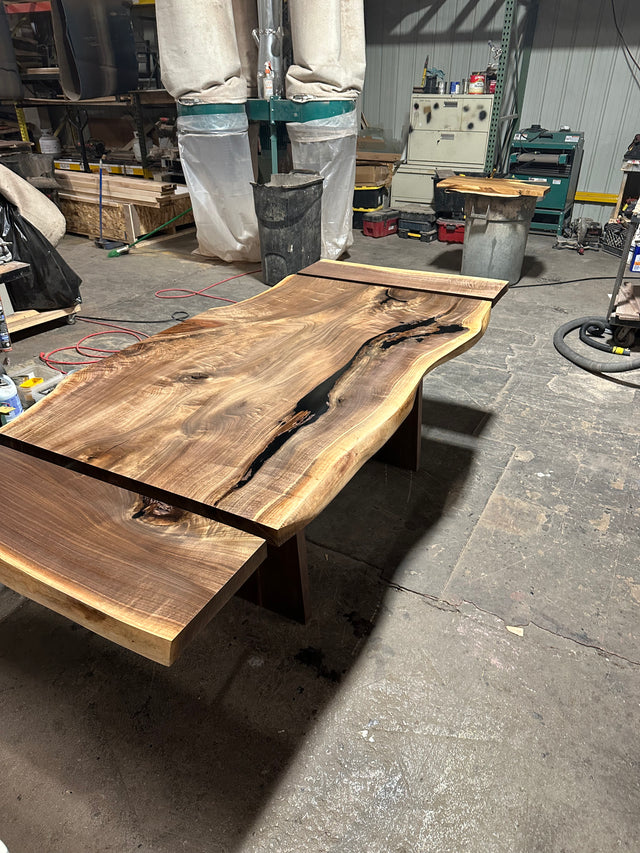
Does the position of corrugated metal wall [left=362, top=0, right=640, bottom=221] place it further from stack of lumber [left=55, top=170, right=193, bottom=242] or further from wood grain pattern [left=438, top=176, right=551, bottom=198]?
stack of lumber [left=55, top=170, right=193, bottom=242]

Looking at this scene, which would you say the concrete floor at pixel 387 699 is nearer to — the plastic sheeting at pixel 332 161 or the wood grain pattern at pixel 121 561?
the wood grain pattern at pixel 121 561

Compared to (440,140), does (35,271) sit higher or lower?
lower

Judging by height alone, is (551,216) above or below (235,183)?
below

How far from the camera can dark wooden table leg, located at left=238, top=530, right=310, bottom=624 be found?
137 cm

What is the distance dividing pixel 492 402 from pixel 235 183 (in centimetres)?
267

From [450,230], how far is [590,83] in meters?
1.89

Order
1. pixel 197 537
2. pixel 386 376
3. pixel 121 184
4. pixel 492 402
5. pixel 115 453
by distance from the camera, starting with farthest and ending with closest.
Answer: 1. pixel 121 184
2. pixel 492 402
3. pixel 386 376
4. pixel 115 453
5. pixel 197 537

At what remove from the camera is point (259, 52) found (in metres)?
3.93

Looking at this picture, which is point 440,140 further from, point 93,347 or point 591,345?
point 93,347

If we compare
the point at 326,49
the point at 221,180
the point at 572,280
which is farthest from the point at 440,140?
the point at 221,180

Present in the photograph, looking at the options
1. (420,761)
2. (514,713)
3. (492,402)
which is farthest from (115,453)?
(492,402)

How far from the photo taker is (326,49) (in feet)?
11.9

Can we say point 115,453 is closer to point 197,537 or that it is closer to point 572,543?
point 197,537

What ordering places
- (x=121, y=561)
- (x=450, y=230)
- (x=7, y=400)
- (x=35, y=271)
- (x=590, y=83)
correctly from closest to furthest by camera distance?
(x=121, y=561), (x=7, y=400), (x=35, y=271), (x=450, y=230), (x=590, y=83)
